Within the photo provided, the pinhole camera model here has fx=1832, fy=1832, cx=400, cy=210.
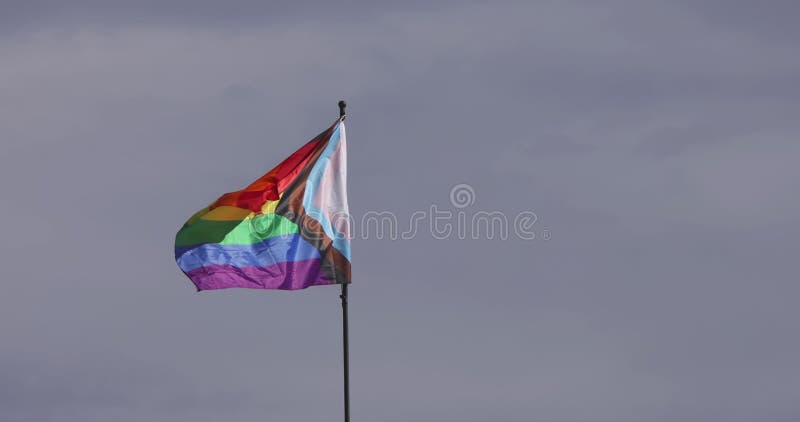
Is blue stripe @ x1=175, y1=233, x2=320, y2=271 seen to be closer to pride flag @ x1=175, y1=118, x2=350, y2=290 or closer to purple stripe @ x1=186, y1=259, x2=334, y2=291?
pride flag @ x1=175, y1=118, x2=350, y2=290

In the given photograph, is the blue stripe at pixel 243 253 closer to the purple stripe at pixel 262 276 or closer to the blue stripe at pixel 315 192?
the purple stripe at pixel 262 276

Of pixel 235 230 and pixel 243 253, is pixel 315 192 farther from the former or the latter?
pixel 243 253

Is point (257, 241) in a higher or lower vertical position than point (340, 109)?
lower

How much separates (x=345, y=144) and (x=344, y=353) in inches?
340

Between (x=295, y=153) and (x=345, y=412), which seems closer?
(x=345, y=412)

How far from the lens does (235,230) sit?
58562 millimetres

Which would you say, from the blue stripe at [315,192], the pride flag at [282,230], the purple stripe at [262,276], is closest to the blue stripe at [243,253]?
the pride flag at [282,230]

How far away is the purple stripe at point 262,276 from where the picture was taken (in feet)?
187

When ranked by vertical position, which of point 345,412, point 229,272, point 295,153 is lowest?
point 345,412

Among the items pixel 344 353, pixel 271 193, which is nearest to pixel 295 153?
pixel 271 193

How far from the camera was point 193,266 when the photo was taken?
5794cm

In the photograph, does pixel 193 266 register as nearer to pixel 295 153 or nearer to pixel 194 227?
pixel 194 227

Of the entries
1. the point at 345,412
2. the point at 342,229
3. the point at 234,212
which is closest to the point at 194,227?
the point at 234,212

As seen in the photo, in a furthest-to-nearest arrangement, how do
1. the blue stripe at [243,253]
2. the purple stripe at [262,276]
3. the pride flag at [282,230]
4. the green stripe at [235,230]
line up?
the green stripe at [235,230] < the blue stripe at [243,253] < the pride flag at [282,230] < the purple stripe at [262,276]
